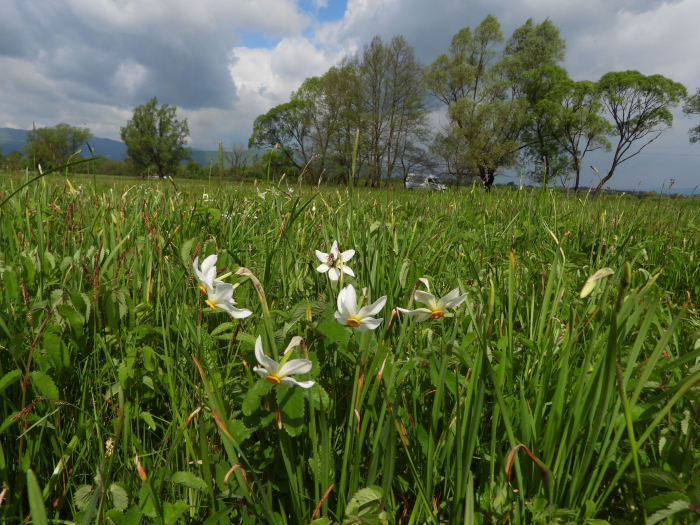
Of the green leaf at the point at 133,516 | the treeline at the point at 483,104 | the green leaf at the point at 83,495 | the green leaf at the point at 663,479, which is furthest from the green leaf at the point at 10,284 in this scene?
the treeline at the point at 483,104

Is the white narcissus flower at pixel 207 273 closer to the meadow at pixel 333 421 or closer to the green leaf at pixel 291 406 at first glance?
the meadow at pixel 333 421

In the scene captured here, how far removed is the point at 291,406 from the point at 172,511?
1.02 feet

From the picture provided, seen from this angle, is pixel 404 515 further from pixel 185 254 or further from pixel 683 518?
pixel 185 254

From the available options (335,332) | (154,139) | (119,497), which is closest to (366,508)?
(335,332)

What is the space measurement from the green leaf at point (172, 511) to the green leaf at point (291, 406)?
25cm

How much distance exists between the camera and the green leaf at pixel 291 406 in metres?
0.74

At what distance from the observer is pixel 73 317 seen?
0.96 metres

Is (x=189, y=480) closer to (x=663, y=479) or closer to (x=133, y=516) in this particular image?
(x=133, y=516)

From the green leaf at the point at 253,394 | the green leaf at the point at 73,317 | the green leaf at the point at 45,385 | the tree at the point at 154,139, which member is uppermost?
the tree at the point at 154,139

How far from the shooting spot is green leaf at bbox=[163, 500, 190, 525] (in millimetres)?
730

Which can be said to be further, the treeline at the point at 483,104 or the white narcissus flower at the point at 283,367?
the treeline at the point at 483,104

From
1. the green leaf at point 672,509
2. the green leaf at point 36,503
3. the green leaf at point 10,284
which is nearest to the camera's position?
the green leaf at point 36,503

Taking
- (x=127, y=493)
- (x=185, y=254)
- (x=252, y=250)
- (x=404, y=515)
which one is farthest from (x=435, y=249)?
(x=127, y=493)

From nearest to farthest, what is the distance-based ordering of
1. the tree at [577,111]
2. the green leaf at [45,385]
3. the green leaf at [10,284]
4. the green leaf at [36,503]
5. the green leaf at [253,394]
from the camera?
the green leaf at [36,503] → the green leaf at [253,394] → the green leaf at [45,385] → the green leaf at [10,284] → the tree at [577,111]
